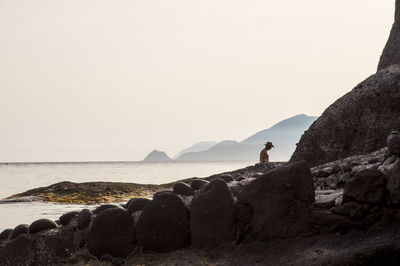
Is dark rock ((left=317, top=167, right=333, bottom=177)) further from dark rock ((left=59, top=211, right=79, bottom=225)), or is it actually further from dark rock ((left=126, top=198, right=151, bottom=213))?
dark rock ((left=59, top=211, right=79, bottom=225))

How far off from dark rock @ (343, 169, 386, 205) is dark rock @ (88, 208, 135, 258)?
11.3 feet

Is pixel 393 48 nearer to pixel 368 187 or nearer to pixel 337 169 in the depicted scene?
pixel 337 169

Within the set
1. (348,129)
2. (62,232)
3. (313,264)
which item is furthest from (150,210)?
(348,129)

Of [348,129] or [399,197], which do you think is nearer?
[399,197]

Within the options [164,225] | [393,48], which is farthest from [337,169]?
[393,48]

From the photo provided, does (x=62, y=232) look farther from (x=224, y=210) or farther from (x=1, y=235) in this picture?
(x=224, y=210)

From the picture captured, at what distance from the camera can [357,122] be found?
1178cm

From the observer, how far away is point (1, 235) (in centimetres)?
991

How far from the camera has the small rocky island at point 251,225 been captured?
22.6 feet

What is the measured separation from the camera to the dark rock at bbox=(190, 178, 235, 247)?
7.76 meters

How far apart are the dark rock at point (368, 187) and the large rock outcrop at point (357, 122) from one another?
3.98 meters

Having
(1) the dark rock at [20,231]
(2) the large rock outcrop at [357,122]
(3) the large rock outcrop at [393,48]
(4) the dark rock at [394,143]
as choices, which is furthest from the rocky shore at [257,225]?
(3) the large rock outcrop at [393,48]

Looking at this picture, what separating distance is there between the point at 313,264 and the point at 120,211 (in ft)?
11.0

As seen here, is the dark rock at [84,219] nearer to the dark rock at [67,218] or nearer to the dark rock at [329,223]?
the dark rock at [67,218]
